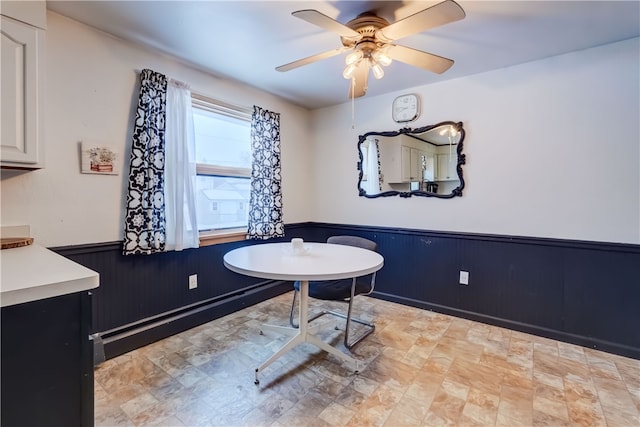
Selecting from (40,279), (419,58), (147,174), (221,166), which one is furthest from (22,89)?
(419,58)

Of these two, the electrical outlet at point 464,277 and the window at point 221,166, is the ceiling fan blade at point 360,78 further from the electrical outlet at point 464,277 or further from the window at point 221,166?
the electrical outlet at point 464,277

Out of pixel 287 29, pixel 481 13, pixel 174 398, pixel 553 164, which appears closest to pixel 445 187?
pixel 553 164

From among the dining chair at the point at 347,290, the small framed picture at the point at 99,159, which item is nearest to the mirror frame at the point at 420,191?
the dining chair at the point at 347,290

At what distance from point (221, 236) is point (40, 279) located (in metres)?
1.86

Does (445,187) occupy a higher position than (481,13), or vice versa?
(481,13)

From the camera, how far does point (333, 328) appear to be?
254 centimetres

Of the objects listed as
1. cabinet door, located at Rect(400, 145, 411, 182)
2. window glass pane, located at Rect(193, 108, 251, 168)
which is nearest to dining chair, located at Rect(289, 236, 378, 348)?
Answer: cabinet door, located at Rect(400, 145, 411, 182)

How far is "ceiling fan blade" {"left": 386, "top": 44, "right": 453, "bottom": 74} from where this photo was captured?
1.72 meters

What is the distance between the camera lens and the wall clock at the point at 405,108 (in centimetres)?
297

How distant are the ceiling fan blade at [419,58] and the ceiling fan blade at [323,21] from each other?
0.77 ft

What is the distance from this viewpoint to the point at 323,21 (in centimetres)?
146

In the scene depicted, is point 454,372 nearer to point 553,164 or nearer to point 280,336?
point 280,336

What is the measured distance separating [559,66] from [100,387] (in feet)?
12.5

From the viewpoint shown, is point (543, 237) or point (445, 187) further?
point (445, 187)
